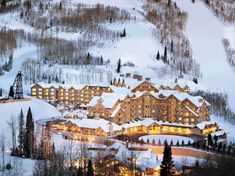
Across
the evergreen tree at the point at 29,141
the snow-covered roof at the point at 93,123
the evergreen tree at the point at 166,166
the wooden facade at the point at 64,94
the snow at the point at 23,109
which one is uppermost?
the wooden facade at the point at 64,94

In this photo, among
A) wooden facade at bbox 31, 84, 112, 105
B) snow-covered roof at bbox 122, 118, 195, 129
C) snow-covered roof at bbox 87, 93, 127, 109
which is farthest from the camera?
wooden facade at bbox 31, 84, 112, 105

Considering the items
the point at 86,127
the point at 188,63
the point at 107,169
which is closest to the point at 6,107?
the point at 86,127

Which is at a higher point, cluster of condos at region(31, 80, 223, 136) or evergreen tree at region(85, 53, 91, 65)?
evergreen tree at region(85, 53, 91, 65)

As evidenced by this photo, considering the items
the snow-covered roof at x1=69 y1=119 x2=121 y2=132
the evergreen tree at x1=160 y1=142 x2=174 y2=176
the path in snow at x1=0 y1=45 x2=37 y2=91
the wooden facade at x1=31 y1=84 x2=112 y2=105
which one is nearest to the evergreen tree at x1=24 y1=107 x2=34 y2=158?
the snow-covered roof at x1=69 y1=119 x2=121 y2=132

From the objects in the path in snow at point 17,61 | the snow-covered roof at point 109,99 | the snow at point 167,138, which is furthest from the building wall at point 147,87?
the path in snow at point 17,61

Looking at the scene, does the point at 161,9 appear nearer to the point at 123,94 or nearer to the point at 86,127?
the point at 123,94

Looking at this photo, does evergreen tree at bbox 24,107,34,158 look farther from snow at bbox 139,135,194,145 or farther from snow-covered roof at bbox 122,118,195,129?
snow-covered roof at bbox 122,118,195,129

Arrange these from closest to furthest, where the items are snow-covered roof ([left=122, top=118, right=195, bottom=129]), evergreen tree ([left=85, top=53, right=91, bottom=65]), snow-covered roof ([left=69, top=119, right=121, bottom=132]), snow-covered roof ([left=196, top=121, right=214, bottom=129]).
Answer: snow-covered roof ([left=69, top=119, right=121, bottom=132]) < snow-covered roof ([left=196, top=121, right=214, bottom=129]) < snow-covered roof ([left=122, top=118, right=195, bottom=129]) < evergreen tree ([left=85, top=53, right=91, bottom=65])

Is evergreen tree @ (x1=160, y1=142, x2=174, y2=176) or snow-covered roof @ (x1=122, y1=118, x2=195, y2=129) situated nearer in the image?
evergreen tree @ (x1=160, y1=142, x2=174, y2=176)

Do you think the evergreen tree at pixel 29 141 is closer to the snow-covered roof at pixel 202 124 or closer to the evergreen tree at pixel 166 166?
the evergreen tree at pixel 166 166
